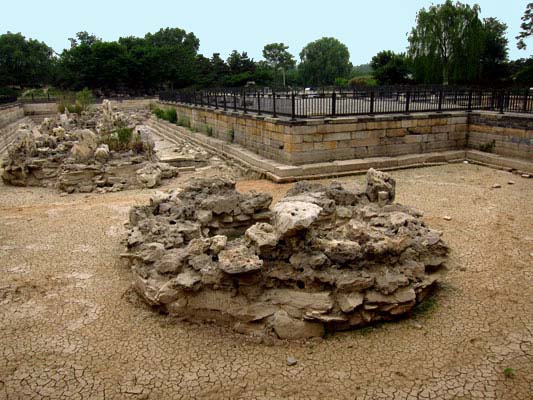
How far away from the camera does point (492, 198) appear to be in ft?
31.5

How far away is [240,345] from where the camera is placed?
4695mm

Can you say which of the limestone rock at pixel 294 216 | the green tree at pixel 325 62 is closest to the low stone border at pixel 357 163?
the limestone rock at pixel 294 216

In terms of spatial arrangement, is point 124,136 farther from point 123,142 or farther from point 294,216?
point 294,216

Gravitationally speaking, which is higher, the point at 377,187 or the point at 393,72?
the point at 393,72

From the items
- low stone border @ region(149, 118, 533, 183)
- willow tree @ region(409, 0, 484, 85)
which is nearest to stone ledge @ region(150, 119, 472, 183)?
low stone border @ region(149, 118, 533, 183)

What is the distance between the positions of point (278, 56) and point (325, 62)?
1801 centimetres

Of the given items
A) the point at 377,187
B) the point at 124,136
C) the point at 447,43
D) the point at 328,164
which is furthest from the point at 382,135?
the point at 447,43

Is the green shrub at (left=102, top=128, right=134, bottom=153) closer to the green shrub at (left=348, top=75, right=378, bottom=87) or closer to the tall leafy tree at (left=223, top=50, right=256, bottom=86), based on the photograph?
the green shrub at (left=348, top=75, right=378, bottom=87)

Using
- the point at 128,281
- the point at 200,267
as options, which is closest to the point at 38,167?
the point at 128,281

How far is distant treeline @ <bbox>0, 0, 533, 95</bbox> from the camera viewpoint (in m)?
35.8

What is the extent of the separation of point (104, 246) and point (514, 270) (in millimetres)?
6345

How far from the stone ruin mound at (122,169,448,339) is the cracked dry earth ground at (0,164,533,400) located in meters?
0.21

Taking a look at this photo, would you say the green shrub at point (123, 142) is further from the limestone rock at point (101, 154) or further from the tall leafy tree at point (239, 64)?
the tall leafy tree at point (239, 64)

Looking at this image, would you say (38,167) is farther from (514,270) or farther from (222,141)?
(514,270)
